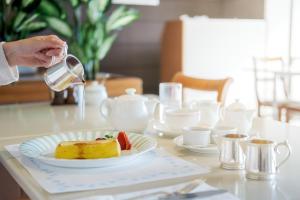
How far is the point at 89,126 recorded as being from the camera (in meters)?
1.55

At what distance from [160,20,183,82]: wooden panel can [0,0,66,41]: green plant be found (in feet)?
3.82

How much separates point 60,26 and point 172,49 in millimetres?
1228

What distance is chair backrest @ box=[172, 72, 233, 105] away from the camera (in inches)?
80.1

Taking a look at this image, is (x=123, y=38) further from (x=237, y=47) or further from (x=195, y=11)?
(x=237, y=47)

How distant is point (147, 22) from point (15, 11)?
1.46 meters

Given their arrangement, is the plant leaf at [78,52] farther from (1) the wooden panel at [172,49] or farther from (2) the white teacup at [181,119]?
(2) the white teacup at [181,119]

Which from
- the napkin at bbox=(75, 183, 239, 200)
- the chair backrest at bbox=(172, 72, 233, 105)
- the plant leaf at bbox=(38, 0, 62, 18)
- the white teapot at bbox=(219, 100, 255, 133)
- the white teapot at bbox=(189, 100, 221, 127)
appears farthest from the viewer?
the plant leaf at bbox=(38, 0, 62, 18)

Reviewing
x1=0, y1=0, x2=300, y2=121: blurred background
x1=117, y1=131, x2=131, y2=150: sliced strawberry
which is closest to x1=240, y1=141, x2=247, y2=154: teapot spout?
x1=117, y1=131, x2=131, y2=150: sliced strawberry

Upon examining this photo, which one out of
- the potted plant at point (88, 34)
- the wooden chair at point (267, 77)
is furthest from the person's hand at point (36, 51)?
the wooden chair at point (267, 77)

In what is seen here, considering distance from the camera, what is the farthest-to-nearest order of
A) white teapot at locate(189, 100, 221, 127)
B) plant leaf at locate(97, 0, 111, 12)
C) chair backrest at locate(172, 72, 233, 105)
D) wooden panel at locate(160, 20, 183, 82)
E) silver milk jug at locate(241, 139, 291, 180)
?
wooden panel at locate(160, 20, 183, 82) → plant leaf at locate(97, 0, 111, 12) → chair backrest at locate(172, 72, 233, 105) → white teapot at locate(189, 100, 221, 127) → silver milk jug at locate(241, 139, 291, 180)

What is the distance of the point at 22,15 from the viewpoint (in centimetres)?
317

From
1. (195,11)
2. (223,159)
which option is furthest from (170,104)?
(195,11)

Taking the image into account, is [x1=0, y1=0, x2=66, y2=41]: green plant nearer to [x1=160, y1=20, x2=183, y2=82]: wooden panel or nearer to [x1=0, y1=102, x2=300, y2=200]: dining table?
[x1=160, y1=20, x2=183, y2=82]: wooden panel

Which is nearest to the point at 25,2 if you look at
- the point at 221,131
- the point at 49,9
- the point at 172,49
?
the point at 49,9
